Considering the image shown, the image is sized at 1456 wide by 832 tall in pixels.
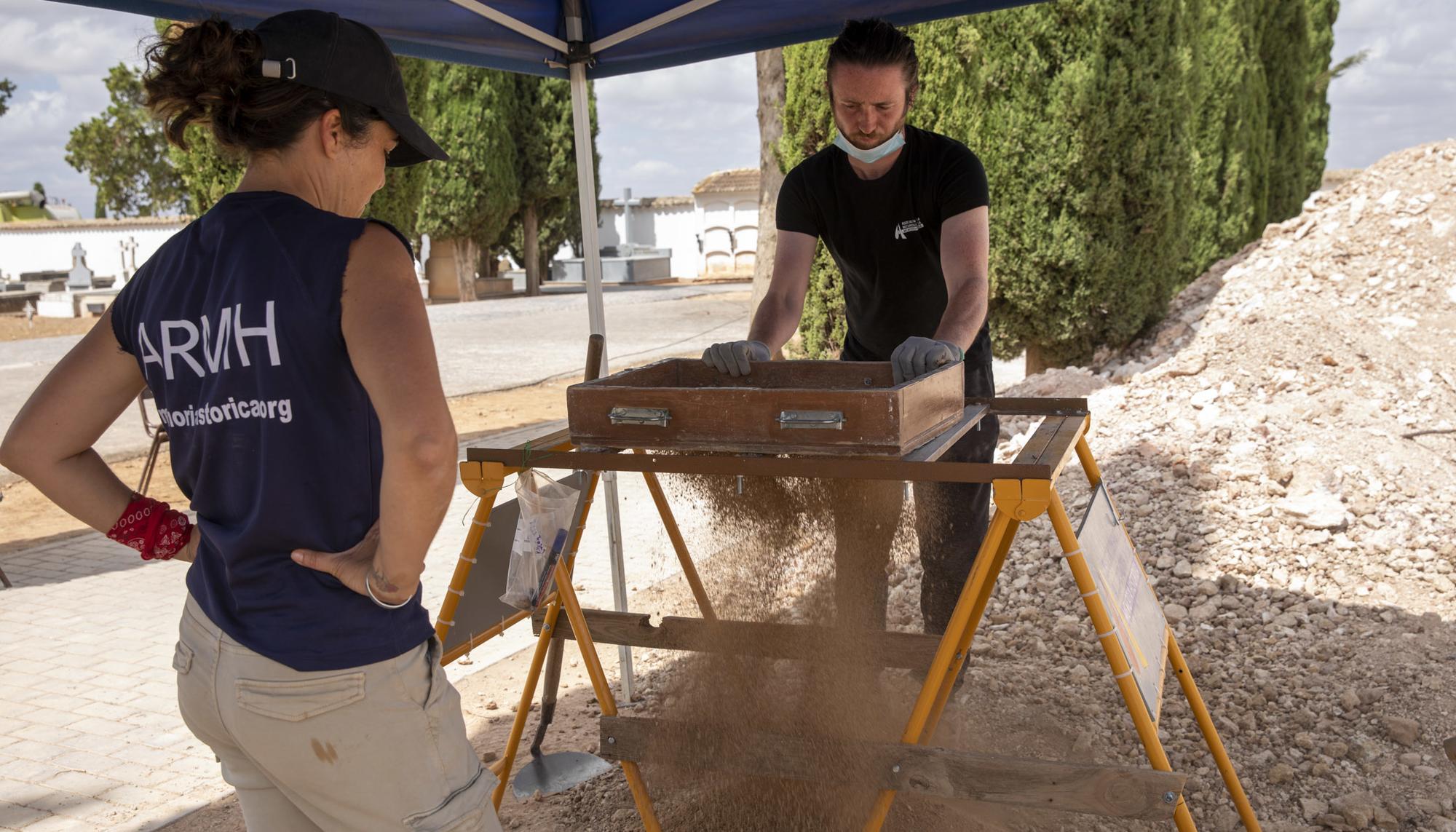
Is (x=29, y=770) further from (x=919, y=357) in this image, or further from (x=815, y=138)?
(x=815, y=138)

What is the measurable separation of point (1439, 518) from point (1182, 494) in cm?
96

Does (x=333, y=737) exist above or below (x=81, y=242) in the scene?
below

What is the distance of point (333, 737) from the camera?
142cm

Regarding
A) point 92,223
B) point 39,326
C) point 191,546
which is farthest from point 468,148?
point 191,546

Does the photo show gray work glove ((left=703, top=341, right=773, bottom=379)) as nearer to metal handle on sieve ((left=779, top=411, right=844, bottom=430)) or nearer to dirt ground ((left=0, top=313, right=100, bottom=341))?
metal handle on sieve ((left=779, top=411, right=844, bottom=430))

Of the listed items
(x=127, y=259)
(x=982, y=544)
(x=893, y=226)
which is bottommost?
(x=982, y=544)

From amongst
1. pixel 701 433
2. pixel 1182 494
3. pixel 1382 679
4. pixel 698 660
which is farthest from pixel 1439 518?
pixel 701 433

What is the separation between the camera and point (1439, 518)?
451 centimetres

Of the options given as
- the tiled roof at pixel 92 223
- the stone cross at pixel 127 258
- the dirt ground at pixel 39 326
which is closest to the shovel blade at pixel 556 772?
the dirt ground at pixel 39 326

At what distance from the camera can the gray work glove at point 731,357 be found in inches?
102

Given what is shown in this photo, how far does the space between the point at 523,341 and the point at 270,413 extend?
15.7 m

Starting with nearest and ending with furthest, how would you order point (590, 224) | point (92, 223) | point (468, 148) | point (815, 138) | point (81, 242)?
point (590, 224), point (815, 138), point (468, 148), point (92, 223), point (81, 242)

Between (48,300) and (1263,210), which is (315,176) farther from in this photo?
(48,300)

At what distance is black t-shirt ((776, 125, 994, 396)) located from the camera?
2.87 meters
